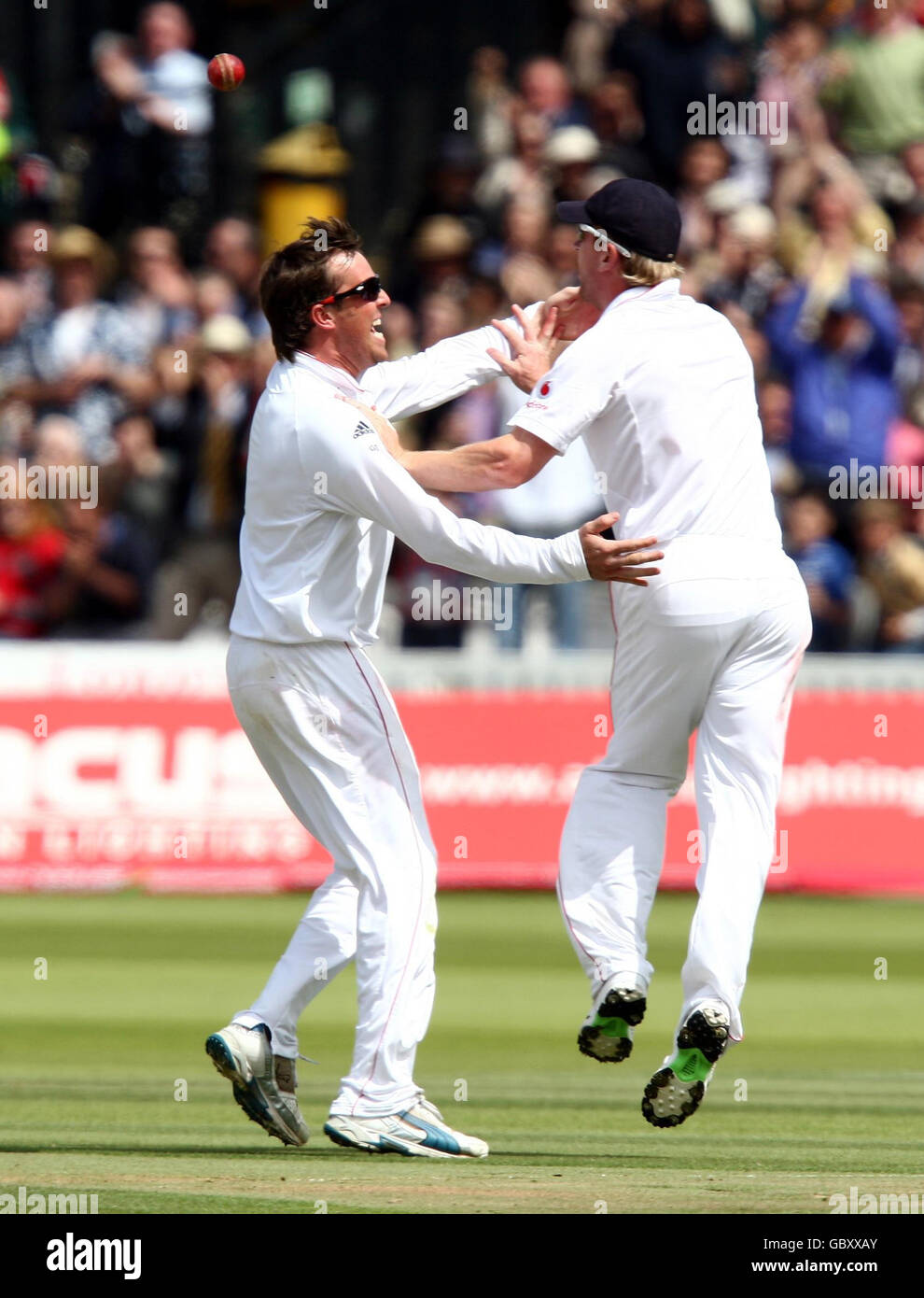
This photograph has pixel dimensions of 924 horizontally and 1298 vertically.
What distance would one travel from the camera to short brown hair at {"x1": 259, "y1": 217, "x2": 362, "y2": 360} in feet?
21.5

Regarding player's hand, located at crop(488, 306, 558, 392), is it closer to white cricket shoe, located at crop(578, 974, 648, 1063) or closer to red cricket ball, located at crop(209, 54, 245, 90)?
red cricket ball, located at crop(209, 54, 245, 90)

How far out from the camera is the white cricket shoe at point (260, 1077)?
6500 millimetres

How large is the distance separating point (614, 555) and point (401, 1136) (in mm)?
1723

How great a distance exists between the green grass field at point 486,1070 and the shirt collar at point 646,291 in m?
2.46

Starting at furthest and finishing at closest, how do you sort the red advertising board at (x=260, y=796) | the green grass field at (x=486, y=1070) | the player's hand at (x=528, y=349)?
the red advertising board at (x=260, y=796)
the player's hand at (x=528, y=349)
the green grass field at (x=486, y=1070)

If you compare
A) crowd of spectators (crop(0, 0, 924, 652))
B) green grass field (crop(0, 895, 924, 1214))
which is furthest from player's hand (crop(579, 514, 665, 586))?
crowd of spectators (crop(0, 0, 924, 652))

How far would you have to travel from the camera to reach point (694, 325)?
6.73 meters

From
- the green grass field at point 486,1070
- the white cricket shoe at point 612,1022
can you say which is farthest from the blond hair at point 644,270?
the green grass field at point 486,1070

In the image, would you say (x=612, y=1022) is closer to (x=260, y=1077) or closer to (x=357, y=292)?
(x=260, y=1077)

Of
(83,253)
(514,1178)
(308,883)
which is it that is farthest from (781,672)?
(83,253)

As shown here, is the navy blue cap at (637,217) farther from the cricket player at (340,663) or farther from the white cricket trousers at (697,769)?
the white cricket trousers at (697,769)

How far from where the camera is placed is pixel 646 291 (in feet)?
22.2

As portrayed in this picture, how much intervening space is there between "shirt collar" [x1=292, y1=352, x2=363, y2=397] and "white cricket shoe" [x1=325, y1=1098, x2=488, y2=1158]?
205 centimetres

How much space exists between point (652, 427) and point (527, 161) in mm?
10225
